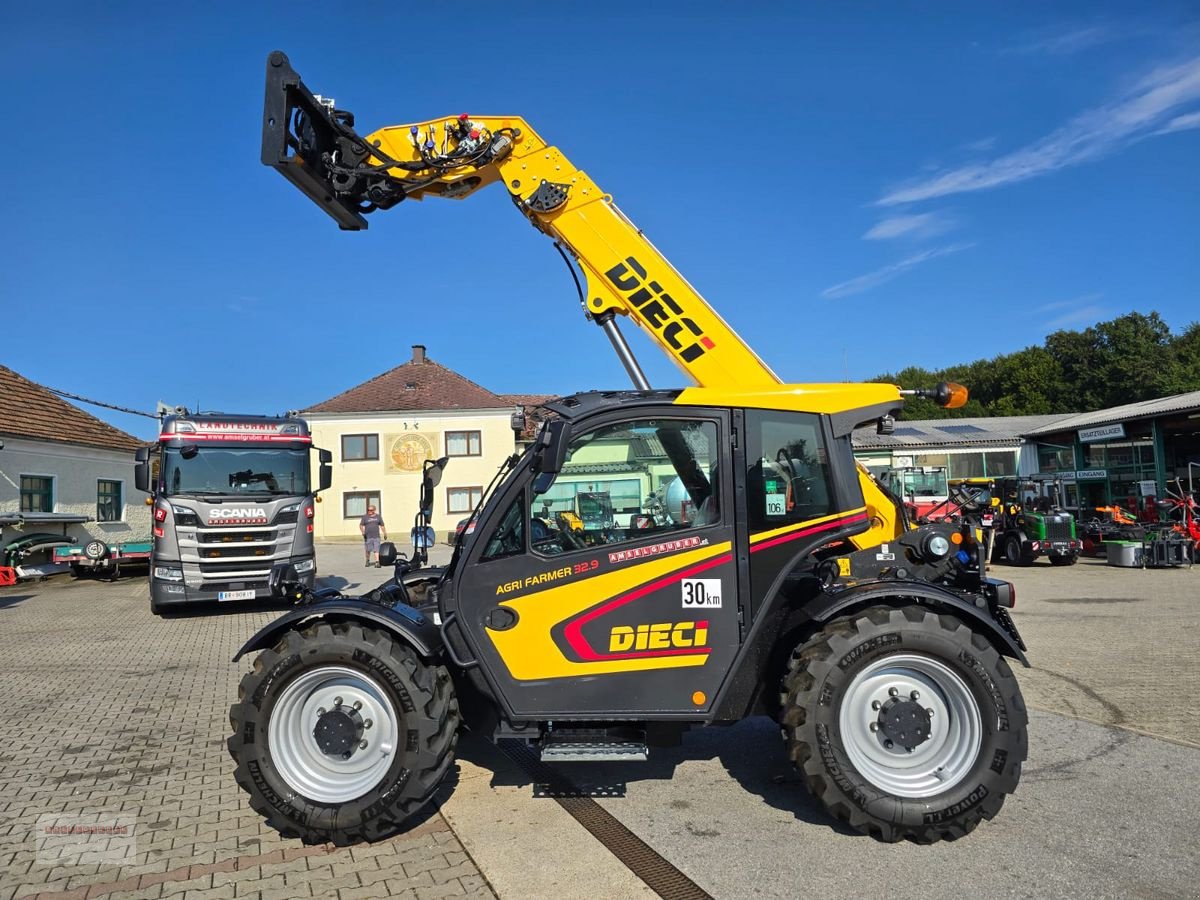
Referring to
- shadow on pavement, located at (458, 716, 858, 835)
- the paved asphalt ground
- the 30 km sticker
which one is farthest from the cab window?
the paved asphalt ground

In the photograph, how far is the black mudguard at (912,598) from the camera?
4.06 meters

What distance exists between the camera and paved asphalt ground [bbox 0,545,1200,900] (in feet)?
11.5

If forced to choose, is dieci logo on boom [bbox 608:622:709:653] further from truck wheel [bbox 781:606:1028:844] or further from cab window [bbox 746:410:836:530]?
cab window [bbox 746:410:836:530]

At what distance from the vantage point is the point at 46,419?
22.6m

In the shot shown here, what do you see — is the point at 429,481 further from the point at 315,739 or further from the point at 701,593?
the point at 701,593

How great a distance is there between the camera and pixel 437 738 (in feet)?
13.1

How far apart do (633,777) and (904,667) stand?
176cm

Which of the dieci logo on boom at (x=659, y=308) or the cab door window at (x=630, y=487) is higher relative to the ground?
the dieci logo on boom at (x=659, y=308)

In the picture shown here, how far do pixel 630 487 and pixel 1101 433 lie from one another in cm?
2793

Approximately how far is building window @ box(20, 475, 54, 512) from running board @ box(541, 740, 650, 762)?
72.3ft

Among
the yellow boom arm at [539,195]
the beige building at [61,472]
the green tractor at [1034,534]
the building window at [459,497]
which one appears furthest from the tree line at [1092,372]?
the yellow boom arm at [539,195]

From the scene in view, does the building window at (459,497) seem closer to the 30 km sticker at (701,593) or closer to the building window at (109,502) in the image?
the building window at (109,502)

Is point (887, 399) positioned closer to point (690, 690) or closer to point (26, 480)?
point (690, 690)

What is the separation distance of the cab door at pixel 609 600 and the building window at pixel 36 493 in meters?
21.7
